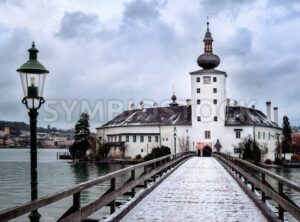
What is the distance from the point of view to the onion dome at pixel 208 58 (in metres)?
89.5

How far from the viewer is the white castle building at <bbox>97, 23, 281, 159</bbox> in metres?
89.8

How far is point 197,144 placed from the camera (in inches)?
3546

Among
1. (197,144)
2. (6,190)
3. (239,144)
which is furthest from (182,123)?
(6,190)

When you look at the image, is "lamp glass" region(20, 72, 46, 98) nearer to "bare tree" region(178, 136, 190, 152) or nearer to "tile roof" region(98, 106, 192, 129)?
"bare tree" region(178, 136, 190, 152)

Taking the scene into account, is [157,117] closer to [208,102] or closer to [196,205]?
[208,102]

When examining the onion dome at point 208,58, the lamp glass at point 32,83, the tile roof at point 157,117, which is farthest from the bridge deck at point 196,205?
the tile roof at point 157,117

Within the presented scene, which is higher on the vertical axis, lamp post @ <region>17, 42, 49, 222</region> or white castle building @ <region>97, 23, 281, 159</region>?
white castle building @ <region>97, 23, 281, 159</region>

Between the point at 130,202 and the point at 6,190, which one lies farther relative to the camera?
the point at 6,190

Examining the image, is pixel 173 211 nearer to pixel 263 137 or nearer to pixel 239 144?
pixel 239 144

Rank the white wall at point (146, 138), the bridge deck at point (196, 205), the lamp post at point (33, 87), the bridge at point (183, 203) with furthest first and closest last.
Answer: the white wall at point (146, 138), the bridge deck at point (196, 205), the lamp post at point (33, 87), the bridge at point (183, 203)

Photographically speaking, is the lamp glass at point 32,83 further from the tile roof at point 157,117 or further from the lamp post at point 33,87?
the tile roof at point 157,117

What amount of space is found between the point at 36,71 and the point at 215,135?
82.4 metres

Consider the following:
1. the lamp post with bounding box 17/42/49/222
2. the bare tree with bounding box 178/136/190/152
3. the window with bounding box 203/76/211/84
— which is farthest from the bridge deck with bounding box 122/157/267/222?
the bare tree with bounding box 178/136/190/152

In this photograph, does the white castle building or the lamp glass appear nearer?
the lamp glass
